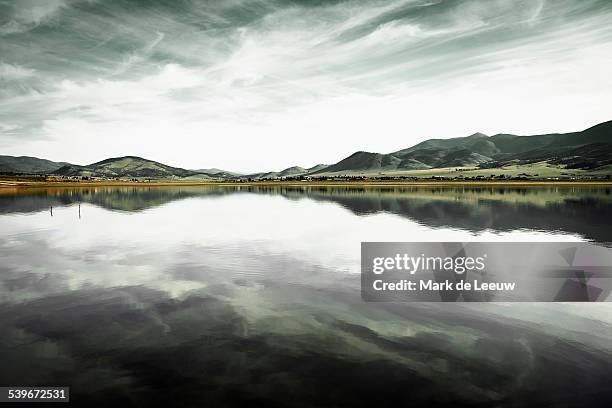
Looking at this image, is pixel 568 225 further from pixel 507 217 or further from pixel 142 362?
pixel 142 362

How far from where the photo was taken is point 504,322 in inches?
635

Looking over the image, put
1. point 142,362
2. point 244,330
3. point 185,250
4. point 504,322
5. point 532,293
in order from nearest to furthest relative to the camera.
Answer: point 142,362 → point 244,330 → point 504,322 → point 532,293 → point 185,250

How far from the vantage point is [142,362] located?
12.4 meters

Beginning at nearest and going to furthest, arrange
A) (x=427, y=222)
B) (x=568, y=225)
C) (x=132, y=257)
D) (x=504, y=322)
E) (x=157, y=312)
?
(x=504, y=322) < (x=157, y=312) < (x=132, y=257) < (x=568, y=225) < (x=427, y=222)

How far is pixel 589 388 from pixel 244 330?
11598mm

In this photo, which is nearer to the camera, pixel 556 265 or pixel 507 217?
pixel 556 265

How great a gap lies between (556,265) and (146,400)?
26.8 meters

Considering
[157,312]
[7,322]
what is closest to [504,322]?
[157,312]

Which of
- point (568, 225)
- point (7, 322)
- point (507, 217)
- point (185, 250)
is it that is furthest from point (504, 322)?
point (507, 217)

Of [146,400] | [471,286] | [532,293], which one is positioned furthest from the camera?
[471,286]

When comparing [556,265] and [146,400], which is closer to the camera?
[146,400]

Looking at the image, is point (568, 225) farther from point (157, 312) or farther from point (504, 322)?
point (157, 312)

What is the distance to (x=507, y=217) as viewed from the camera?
54812 millimetres

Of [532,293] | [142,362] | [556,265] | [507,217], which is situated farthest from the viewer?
[507,217]
